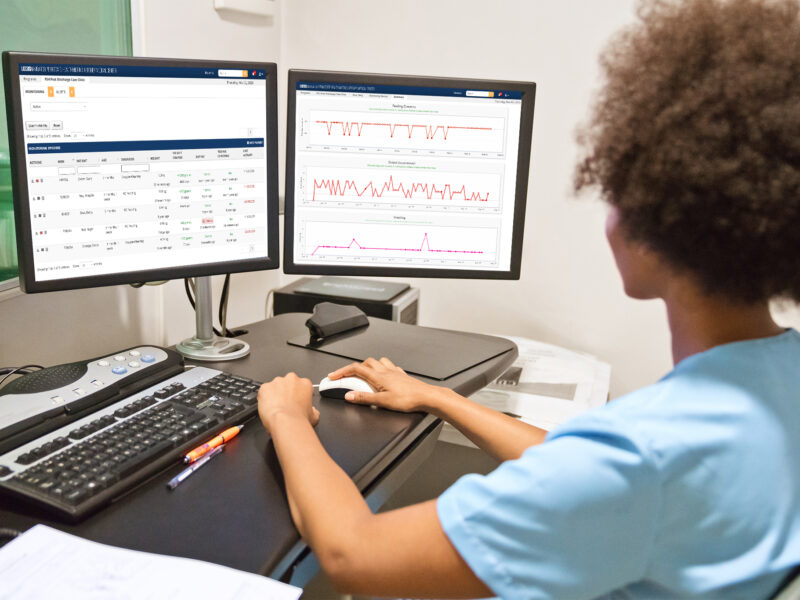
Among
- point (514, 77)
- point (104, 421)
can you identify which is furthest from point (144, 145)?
point (514, 77)

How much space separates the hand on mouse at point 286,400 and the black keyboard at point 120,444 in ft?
0.09

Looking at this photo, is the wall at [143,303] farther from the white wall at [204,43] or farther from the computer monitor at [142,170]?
the computer monitor at [142,170]

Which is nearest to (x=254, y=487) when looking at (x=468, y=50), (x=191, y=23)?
(x=191, y=23)

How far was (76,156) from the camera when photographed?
992mm

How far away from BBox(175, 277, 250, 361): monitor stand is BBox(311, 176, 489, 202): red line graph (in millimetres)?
247

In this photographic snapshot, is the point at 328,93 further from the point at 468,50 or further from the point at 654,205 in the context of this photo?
the point at 654,205

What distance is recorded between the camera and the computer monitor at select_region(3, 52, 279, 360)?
0.96 meters

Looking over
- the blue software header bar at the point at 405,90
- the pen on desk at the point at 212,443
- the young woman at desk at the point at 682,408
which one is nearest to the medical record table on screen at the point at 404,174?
the blue software header bar at the point at 405,90

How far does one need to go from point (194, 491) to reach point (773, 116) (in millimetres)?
652

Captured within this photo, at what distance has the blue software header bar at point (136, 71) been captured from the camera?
946 millimetres

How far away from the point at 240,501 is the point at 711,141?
564 millimetres

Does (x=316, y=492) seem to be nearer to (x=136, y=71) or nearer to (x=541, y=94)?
(x=136, y=71)

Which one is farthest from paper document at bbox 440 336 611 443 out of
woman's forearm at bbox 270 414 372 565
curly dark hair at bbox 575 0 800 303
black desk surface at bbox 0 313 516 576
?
curly dark hair at bbox 575 0 800 303

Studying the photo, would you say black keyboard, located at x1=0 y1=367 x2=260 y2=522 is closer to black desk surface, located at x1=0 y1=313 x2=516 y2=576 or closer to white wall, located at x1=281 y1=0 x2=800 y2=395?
black desk surface, located at x1=0 y1=313 x2=516 y2=576
